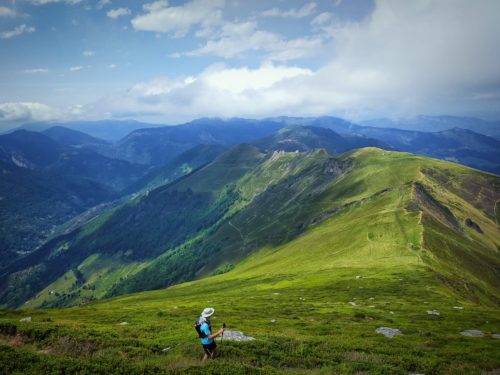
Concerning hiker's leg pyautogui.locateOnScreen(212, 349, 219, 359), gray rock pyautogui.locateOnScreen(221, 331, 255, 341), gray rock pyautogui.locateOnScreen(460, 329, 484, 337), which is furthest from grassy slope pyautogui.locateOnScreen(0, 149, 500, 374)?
gray rock pyautogui.locateOnScreen(221, 331, 255, 341)

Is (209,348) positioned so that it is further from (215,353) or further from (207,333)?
(215,353)

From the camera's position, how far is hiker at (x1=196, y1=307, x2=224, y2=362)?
2853 centimetres

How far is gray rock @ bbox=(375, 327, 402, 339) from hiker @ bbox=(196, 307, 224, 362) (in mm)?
31306

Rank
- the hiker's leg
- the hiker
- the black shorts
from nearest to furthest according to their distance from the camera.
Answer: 1. the hiker
2. the black shorts
3. the hiker's leg

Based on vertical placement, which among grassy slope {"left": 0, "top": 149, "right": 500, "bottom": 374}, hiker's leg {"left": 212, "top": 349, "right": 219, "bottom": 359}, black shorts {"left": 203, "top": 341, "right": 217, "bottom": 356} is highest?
black shorts {"left": 203, "top": 341, "right": 217, "bottom": 356}

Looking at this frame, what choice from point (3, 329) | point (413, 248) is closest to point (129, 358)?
point (3, 329)

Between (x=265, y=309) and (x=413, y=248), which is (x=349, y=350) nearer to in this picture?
(x=265, y=309)

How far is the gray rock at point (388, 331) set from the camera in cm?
5057

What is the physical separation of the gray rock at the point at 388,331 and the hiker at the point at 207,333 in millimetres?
31306

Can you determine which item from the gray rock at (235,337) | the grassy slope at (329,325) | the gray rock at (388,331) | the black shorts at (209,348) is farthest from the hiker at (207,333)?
the gray rock at (388,331)

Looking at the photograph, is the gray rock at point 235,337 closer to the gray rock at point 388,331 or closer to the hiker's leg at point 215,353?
the hiker's leg at point 215,353

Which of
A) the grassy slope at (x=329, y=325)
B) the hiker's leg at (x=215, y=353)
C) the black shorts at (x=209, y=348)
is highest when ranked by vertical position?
the black shorts at (x=209, y=348)

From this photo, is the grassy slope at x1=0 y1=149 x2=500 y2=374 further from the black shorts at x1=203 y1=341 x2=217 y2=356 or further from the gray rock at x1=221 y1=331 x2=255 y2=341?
the gray rock at x1=221 y1=331 x2=255 y2=341

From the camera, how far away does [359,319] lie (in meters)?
64.8
